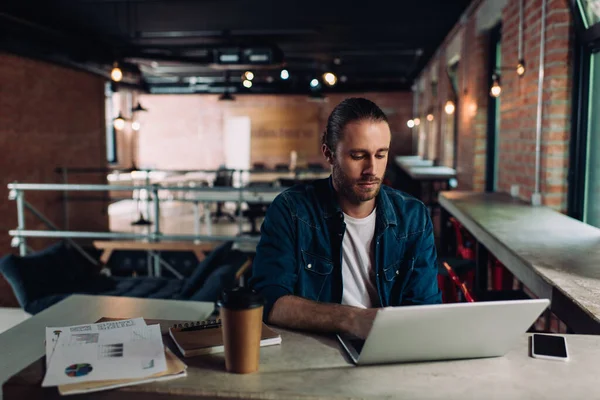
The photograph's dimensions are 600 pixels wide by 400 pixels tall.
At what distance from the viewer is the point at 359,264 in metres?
1.77

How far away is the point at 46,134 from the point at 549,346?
7.00 meters

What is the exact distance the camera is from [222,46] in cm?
768

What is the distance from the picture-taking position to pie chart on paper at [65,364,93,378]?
3.62 ft

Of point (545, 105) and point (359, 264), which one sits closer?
point (359, 264)

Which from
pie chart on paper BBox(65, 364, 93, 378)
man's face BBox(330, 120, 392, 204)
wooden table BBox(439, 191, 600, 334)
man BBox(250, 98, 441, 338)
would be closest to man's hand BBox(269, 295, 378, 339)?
man BBox(250, 98, 441, 338)

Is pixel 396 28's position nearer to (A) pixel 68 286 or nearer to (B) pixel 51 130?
(B) pixel 51 130

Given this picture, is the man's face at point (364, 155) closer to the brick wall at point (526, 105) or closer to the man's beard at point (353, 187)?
the man's beard at point (353, 187)

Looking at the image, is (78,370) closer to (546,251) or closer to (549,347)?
(549,347)

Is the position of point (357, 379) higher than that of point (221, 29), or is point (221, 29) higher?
point (221, 29)

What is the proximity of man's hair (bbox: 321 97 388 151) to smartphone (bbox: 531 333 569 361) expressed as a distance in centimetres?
74

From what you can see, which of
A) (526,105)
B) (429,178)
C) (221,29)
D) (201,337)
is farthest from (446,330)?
(221,29)

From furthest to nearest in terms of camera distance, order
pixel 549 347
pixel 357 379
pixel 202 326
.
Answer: pixel 202 326, pixel 549 347, pixel 357 379

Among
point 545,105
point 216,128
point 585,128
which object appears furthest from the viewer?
point 216,128

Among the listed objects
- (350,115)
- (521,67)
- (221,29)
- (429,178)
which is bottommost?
(429,178)
